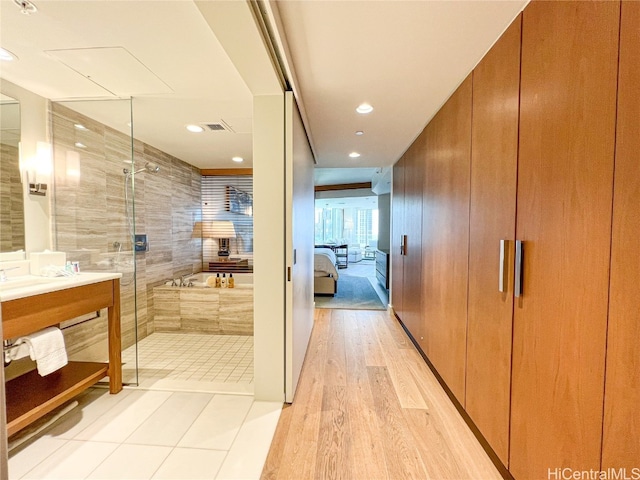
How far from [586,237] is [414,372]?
1950 millimetres

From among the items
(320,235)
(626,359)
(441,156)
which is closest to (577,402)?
(626,359)

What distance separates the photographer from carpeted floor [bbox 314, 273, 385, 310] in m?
4.59

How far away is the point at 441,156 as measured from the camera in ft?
7.43

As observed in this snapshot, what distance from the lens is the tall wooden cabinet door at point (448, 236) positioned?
1.85 meters

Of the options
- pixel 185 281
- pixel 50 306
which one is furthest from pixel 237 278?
pixel 50 306

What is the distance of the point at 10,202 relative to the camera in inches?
75.9

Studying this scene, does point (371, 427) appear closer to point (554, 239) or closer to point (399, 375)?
point (399, 375)

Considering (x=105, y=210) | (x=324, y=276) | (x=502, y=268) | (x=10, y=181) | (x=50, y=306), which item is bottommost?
(x=324, y=276)

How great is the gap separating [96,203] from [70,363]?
146 cm

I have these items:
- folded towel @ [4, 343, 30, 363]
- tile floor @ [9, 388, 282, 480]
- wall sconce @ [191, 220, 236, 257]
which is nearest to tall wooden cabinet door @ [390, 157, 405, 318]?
tile floor @ [9, 388, 282, 480]

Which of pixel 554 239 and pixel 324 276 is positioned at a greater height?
pixel 554 239

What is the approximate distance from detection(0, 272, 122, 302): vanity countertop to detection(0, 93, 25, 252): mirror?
1.02ft

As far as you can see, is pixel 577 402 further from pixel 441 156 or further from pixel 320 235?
pixel 320 235

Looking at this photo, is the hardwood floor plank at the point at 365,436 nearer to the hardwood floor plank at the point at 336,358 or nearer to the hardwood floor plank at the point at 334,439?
the hardwood floor plank at the point at 334,439
